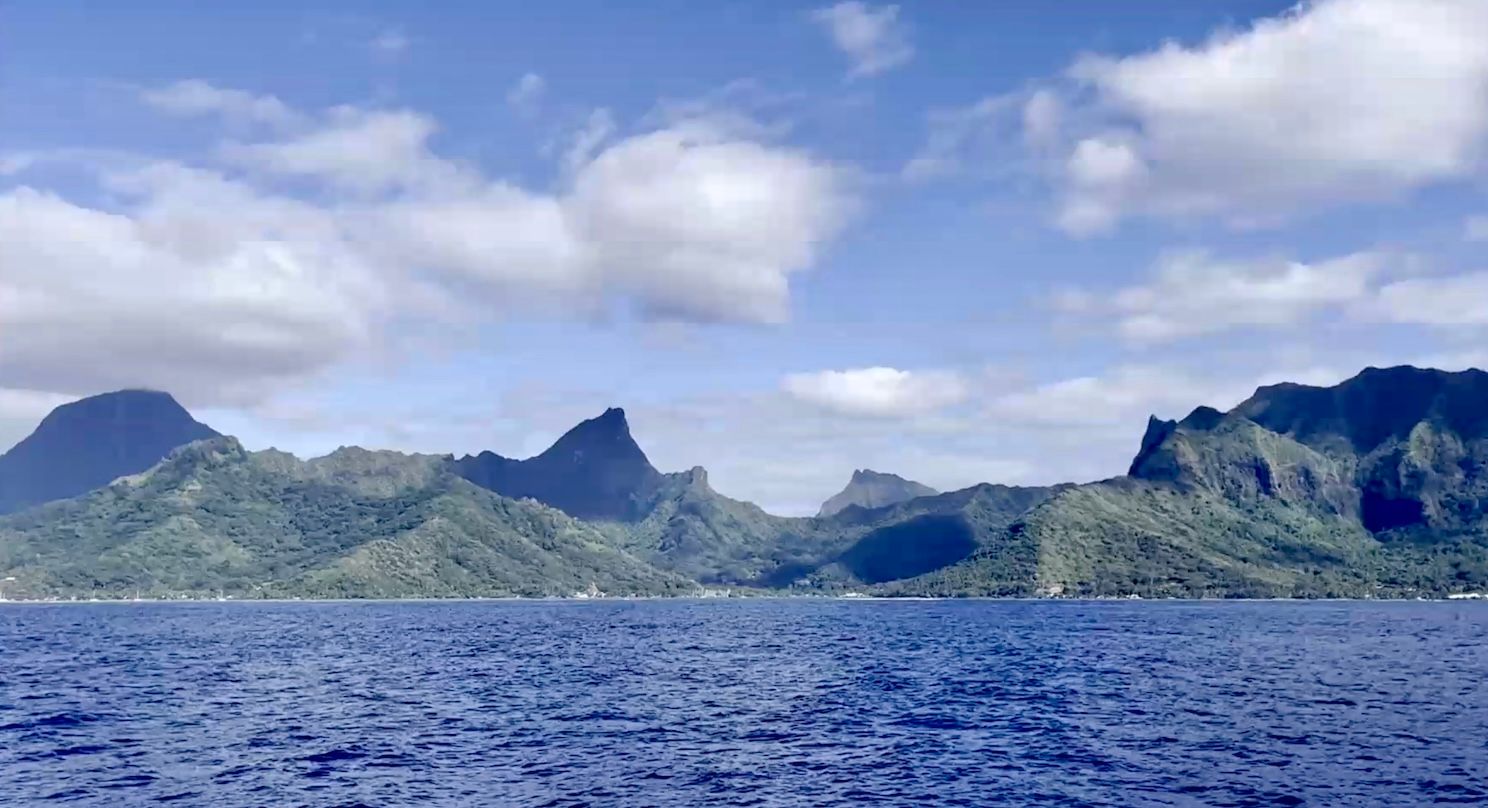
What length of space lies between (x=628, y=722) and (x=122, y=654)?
389 ft

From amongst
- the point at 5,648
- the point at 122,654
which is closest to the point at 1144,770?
the point at 122,654

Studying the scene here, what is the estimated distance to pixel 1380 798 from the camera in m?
61.4

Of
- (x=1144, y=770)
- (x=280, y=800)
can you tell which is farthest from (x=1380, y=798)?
(x=280, y=800)

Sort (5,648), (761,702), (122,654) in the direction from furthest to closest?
(5,648)
(122,654)
(761,702)

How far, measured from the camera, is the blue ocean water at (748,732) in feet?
210

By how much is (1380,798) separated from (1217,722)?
93.3 feet

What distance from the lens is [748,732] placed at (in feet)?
278

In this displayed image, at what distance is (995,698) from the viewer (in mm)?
109000

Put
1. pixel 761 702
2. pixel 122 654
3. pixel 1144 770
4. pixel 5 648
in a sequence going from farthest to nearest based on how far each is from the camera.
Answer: pixel 5 648, pixel 122 654, pixel 761 702, pixel 1144 770

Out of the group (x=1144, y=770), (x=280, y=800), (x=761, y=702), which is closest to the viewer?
(x=280, y=800)

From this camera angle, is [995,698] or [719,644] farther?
[719,644]

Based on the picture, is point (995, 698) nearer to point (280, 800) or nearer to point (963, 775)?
point (963, 775)

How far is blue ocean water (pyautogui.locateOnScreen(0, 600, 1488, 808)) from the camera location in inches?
2522

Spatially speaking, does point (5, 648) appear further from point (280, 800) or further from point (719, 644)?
point (280, 800)
